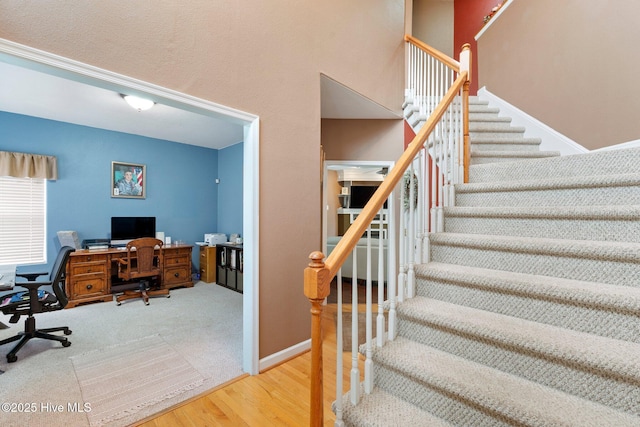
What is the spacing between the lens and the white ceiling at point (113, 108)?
9.68ft

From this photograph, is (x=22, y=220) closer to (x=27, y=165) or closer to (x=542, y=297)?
(x=27, y=165)

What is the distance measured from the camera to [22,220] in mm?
3977

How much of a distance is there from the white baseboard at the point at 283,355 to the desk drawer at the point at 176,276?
10.8 feet

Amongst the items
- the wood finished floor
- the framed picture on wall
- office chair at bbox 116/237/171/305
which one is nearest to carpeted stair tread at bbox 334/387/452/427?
the wood finished floor

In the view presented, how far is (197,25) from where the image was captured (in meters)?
1.88

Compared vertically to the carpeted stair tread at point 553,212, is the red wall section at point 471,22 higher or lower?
higher

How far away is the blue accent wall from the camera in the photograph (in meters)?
4.12

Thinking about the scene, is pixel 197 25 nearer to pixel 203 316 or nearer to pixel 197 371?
pixel 197 371

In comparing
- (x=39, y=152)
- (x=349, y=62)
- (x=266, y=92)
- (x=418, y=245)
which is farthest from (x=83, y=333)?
(x=349, y=62)

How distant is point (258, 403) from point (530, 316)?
5.48 feet

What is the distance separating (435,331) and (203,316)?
301 cm

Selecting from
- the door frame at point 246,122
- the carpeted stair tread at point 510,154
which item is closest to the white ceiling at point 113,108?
the door frame at point 246,122

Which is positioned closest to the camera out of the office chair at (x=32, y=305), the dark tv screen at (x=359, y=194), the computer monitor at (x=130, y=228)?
the office chair at (x=32, y=305)

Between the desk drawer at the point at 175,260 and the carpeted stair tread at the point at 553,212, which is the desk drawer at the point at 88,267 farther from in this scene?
the carpeted stair tread at the point at 553,212
